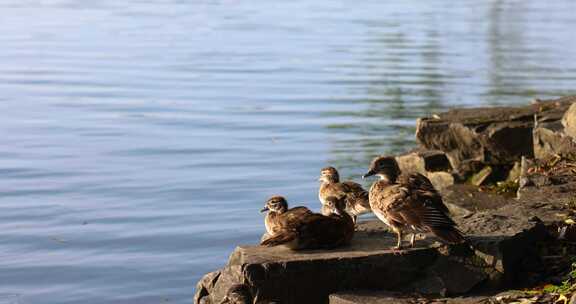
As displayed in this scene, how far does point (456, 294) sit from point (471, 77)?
19260 millimetres

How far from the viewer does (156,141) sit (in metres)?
19.6

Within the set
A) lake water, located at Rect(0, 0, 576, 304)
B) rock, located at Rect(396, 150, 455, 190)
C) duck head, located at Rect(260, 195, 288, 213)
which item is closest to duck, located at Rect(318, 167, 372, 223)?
duck head, located at Rect(260, 195, 288, 213)

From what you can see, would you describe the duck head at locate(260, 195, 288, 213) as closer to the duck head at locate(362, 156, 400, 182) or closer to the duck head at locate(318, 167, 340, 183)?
the duck head at locate(362, 156, 400, 182)

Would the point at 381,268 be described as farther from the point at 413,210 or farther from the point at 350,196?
the point at 350,196

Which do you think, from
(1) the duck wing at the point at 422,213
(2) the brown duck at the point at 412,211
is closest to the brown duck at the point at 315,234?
(2) the brown duck at the point at 412,211

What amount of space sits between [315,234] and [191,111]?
13.2 metres

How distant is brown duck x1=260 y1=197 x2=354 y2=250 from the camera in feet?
30.4

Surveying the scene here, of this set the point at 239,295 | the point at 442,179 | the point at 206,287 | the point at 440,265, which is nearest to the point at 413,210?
the point at 440,265

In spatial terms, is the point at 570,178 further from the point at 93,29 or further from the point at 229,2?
the point at 229,2

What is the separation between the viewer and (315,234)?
928cm

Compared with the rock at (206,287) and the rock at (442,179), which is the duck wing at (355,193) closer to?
the rock at (206,287)

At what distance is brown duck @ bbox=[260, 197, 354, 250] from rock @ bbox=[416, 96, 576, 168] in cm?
510

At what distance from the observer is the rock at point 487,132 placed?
14.1m

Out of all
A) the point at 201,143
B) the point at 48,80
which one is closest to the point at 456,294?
the point at 201,143
